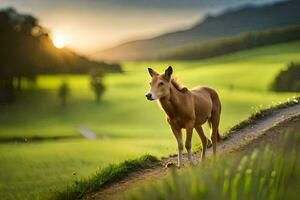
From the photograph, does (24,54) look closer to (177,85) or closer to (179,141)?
(177,85)

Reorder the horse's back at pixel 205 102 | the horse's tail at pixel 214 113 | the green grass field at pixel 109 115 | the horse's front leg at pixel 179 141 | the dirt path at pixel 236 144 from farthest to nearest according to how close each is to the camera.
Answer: the green grass field at pixel 109 115 < the horse's tail at pixel 214 113 < the dirt path at pixel 236 144 < the horse's back at pixel 205 102 < the horse's front leg at pixel 179 141

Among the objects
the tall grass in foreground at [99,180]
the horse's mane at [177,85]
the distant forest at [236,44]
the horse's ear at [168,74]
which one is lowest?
the tall grass in foreground at [99,180]

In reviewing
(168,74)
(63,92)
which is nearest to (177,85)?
(168,74)

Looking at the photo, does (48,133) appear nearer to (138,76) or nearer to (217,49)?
(138,76)

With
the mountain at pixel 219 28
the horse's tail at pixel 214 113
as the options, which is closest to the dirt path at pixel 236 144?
the horse's tail at pixel 214 113

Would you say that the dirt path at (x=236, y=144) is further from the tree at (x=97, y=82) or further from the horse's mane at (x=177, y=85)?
the tree at (x=97, y=82)

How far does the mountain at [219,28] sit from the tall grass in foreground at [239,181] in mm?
8856

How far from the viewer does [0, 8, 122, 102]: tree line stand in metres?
9.82

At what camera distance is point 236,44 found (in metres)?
11.3

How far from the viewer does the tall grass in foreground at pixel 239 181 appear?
6.42ft

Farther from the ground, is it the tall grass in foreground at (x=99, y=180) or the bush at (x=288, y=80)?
the bush at (x=288, y=80)

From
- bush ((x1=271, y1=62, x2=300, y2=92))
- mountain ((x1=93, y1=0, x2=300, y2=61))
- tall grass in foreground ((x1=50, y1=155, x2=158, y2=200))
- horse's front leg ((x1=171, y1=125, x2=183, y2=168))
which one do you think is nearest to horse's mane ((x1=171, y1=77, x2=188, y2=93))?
horse's front leg ((x1=171, y1=125, x2=183, y2=168))

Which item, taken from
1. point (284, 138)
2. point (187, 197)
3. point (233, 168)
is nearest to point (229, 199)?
point (187, 197)

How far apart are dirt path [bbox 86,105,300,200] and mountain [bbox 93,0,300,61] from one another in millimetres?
2218
